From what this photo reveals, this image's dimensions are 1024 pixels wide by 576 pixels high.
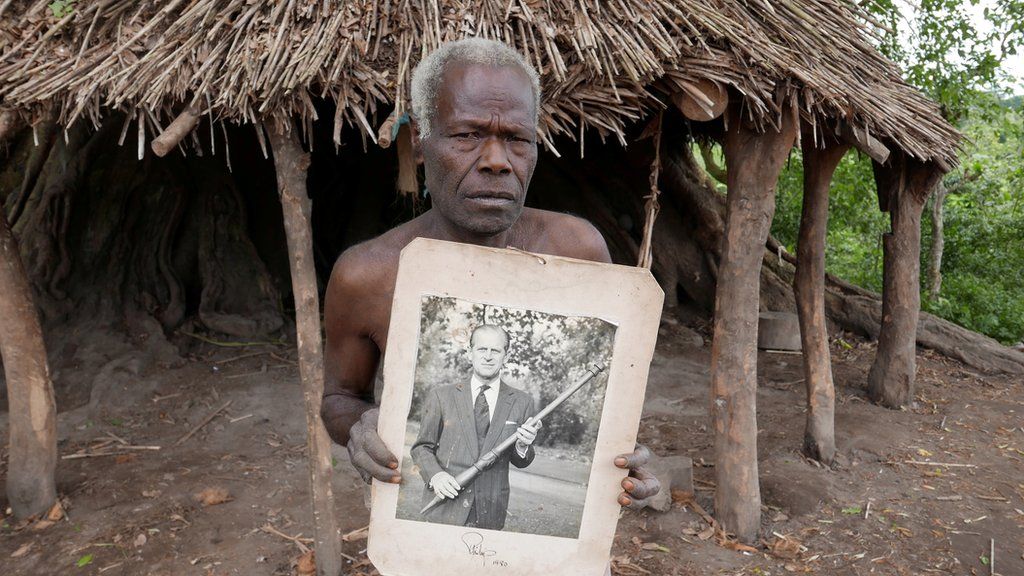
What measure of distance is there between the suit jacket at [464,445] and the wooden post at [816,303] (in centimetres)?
424

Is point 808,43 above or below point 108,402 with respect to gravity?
above

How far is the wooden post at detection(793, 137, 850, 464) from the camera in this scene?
16.0 feet

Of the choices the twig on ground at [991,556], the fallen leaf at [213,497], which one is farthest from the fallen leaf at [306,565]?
the twig on ground at [991,556]

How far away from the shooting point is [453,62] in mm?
1405

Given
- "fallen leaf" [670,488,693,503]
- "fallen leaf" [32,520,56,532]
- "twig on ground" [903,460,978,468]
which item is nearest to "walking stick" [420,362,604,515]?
"fallen leaf" [670,488,693,503]

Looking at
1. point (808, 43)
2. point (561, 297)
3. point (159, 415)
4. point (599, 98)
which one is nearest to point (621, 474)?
point (561, 297)

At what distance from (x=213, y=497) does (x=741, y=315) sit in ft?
11.1

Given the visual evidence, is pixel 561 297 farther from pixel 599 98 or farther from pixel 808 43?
pixel 808 43

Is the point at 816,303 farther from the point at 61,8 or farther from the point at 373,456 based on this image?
the point at 61,8

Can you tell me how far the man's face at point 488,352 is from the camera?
4.02 ft

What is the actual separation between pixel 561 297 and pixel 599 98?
2.48 meters

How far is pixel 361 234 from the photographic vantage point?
316 inches

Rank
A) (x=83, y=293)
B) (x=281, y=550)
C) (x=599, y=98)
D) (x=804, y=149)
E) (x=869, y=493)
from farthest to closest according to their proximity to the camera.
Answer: (x=83, y=293)
(x=804, y=149)
(x=869, y=493)
(x=281, y=550)
(x=599, y=98)
